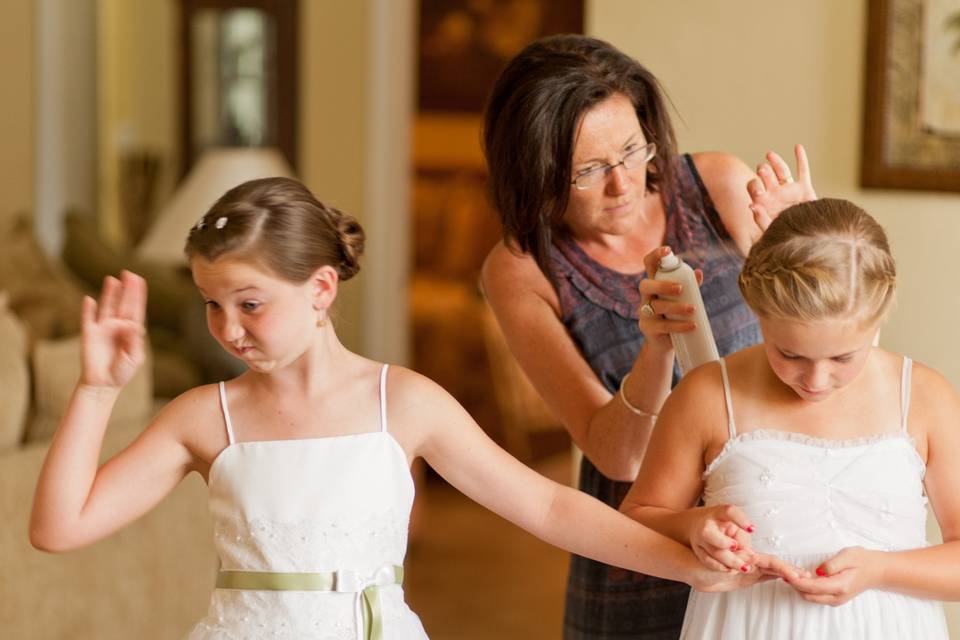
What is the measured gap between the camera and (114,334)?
151cm

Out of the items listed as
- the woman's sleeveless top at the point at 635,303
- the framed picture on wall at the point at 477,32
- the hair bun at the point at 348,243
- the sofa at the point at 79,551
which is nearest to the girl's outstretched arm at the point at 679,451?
the woman's sleeveless top at the point at 635,303

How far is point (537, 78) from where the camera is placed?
186 cm

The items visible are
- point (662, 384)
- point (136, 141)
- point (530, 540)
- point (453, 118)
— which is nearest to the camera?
point (662, 384)

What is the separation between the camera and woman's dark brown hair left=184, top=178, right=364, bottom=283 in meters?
1.51

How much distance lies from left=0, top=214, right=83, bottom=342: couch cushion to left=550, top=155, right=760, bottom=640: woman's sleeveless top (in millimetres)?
3326

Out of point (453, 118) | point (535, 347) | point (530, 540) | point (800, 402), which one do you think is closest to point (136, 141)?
point (453, 118)

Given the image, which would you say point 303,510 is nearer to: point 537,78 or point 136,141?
point 537,78

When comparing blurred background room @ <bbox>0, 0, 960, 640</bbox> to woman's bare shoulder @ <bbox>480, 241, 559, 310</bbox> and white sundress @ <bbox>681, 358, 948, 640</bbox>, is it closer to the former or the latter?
woman's bare shoulder @ <bbox>480, 241, 559, 310</bbox>

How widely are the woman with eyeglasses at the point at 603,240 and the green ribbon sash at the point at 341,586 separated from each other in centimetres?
47

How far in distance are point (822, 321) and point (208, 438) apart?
0.75 metres

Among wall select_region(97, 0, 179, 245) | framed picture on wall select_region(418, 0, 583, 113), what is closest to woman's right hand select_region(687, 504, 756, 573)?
wall select_region(97, 0, 179, 245)

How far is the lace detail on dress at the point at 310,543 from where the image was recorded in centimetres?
155

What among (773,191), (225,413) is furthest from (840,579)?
(225,413)

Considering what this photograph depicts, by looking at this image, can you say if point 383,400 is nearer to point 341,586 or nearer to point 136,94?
point 341,586
